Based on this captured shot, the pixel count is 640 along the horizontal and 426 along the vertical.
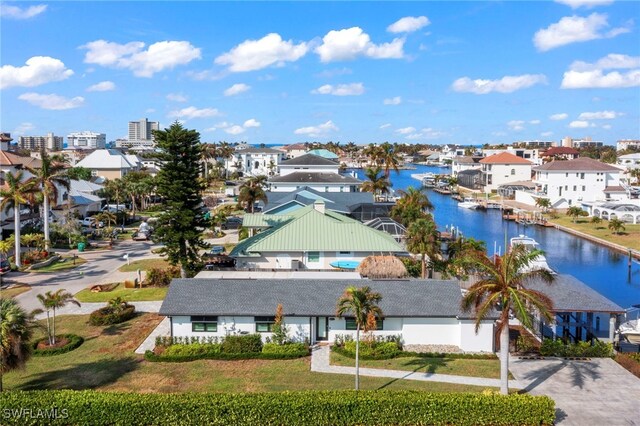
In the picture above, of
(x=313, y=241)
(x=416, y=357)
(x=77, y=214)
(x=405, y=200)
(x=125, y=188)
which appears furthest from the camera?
(x=125, y=188)

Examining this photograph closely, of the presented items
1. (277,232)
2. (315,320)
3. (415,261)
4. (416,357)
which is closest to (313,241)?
(277,232)

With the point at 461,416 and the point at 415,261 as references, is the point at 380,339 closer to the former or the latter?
the point at 461,416

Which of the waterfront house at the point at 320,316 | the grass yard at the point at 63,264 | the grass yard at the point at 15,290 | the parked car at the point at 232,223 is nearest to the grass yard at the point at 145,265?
the grass yard at the point at 63,264

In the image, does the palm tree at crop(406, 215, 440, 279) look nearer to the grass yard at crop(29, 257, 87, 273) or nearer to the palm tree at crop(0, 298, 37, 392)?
the palm tree at crop(0, 298, 37, 392)

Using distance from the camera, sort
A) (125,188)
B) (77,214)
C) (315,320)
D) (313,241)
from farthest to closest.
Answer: (125,188), (77,214), (313,241), (315,320)

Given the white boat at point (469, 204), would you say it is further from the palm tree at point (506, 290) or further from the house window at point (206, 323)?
the palm tree at point (506, 290)

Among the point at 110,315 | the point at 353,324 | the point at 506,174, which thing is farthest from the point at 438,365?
the point at 506,174
